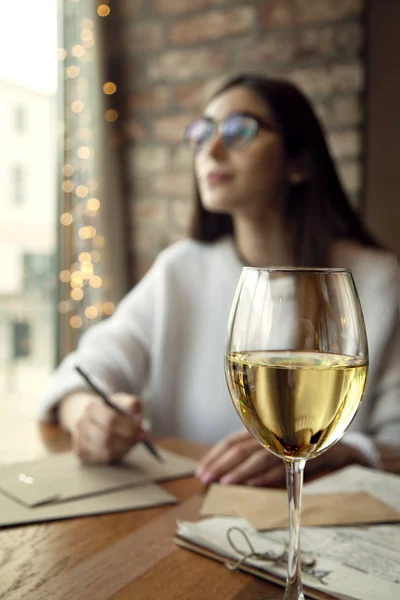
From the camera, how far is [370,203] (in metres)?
2.43

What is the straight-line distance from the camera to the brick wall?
241 centimetres

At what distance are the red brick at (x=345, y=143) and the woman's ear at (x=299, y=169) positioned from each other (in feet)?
3.03

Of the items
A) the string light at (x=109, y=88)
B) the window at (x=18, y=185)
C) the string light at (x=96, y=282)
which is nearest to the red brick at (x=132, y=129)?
the string light at (x=109, y=88)

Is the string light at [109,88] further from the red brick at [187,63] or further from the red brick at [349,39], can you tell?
the red brick at [349,39]

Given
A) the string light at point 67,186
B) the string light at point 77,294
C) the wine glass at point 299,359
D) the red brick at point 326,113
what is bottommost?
the string light at point 77,294

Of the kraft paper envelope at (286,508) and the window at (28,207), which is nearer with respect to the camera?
the kraft paper envelope at (286,508)

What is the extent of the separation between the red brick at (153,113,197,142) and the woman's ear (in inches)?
50.2

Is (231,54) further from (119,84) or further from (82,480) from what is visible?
(82,480)

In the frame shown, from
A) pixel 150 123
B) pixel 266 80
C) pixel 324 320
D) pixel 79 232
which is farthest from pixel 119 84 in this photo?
pixel 324 320

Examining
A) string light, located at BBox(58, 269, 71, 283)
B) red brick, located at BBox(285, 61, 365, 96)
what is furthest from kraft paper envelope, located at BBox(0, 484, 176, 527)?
string light, located at BBox(58, 269, 71, 283)

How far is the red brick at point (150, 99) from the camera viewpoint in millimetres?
2818

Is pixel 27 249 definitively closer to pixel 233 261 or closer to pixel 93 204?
pixel 93 204

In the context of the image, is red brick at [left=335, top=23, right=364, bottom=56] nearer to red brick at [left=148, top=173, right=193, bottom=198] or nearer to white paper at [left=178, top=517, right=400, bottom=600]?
red brick at [left=148, top=173, right=193, bottom=198]

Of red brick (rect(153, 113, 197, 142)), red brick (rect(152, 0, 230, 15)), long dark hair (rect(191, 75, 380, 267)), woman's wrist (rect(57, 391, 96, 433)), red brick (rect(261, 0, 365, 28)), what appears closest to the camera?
woman's wrist (rect(57, 391, 96, 433))
